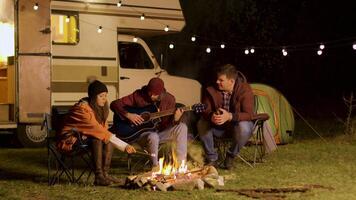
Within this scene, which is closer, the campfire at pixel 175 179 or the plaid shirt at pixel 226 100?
the campfire at pixel 175 179

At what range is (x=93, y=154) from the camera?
6207 mm

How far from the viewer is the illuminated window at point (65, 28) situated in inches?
399

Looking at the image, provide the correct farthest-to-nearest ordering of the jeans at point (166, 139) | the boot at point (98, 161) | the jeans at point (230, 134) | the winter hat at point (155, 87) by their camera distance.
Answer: the jeans at point (230, 134)
the winter hat at point (155, 87)
the jeans at point (166, 139)
the boot at point (98, 161)

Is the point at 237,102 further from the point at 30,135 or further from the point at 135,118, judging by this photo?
the point at 30,135

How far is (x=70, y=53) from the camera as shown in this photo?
32.9 ft

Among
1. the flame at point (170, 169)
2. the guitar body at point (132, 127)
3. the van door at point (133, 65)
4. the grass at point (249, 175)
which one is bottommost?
the grass at point (249, 175)

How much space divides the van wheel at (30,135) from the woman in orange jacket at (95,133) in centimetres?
374

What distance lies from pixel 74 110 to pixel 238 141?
196 centimetres

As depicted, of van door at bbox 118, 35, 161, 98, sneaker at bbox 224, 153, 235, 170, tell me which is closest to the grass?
sneaker at bbox 224, 153, 235, 170

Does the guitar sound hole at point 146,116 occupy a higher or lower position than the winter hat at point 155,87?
lower

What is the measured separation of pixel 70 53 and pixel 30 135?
1.42 metres

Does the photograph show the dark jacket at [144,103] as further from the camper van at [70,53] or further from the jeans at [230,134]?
the camper van at [70,53]

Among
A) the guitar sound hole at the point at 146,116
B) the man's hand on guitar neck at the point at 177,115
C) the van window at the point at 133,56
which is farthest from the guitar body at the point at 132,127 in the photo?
the van window at the point at 133,56

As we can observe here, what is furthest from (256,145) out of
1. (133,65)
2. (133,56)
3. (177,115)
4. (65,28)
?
(65,28)
